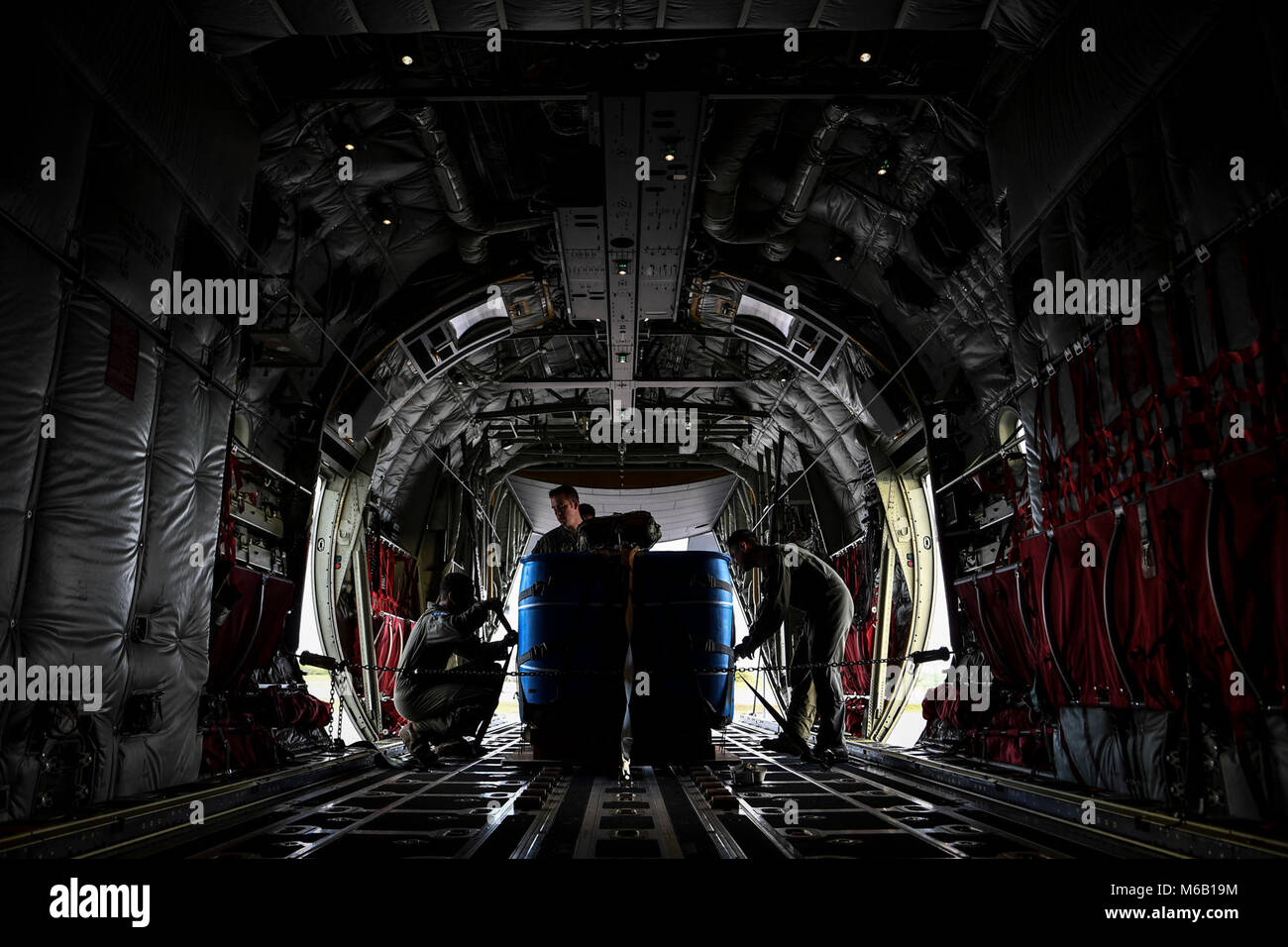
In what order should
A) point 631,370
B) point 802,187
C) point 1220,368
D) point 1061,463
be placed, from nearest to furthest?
point 1220,368 → point 1061,463 → point 802,187 → point 631,370

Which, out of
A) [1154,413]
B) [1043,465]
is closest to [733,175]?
[1043,465]

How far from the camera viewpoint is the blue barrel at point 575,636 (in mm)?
6832

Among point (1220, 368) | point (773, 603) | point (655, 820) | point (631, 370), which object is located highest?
point (631, 370)

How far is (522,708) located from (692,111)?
16.6ft

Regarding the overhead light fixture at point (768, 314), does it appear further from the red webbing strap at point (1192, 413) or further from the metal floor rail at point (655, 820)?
the red webbing strap at point (1192, 413)

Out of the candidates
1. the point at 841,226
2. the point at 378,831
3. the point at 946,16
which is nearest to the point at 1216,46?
the point at 946,16

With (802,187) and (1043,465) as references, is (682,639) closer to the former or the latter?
(1043,465)

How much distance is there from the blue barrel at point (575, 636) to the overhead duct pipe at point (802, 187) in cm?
378

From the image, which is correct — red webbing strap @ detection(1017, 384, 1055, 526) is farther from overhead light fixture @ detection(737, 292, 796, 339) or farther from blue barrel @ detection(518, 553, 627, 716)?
overhead light fixture @ detection(737, 292, 796, 339)

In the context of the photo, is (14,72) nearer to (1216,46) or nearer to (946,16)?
(946,16)

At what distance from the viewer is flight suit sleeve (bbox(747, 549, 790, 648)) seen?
7578 millimetres

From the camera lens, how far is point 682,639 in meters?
6.89

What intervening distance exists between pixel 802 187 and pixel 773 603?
12.5 ft
